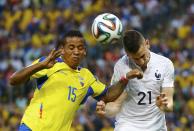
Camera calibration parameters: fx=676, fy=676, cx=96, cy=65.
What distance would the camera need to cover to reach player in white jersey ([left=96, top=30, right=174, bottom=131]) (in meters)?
8.89

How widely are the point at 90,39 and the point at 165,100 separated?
12.7 m

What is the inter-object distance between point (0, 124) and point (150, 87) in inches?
367

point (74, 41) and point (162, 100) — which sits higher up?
point (74, 41)

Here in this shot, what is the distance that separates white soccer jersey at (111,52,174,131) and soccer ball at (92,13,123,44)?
0.38 metres

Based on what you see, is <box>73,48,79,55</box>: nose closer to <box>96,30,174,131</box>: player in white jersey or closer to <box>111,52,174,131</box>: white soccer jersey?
<box>96,30,174,131</box>: player in white jersey

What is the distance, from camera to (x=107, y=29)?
923 centimetres

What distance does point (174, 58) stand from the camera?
1900 cm

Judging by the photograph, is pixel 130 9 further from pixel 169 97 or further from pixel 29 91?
pixel 169 97

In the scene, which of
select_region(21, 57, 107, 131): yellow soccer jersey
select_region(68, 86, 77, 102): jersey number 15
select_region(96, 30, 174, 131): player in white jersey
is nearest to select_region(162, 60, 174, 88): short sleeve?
select_region(96, 30, 174, 131): player in white jersey

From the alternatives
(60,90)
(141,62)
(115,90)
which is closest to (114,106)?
(115,90)

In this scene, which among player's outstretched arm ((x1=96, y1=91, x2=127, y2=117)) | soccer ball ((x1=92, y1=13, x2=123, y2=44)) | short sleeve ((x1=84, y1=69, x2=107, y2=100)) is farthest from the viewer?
soccer ball ((x1=92, y1=13, x2=123, y2=44))

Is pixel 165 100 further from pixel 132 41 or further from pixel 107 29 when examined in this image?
pixel 107 29

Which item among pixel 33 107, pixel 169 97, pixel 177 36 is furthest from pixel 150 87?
pixel 177 36

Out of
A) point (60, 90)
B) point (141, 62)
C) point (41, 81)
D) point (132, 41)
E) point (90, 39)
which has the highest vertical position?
point (132, 41)
